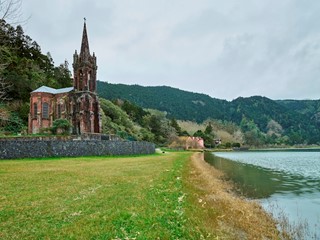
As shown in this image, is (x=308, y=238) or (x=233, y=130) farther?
(x=233, y=130)

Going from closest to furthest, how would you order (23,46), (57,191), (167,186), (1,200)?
(1,200)
(57,191)
(167,186)
(23,46)

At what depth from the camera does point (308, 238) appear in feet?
30.5

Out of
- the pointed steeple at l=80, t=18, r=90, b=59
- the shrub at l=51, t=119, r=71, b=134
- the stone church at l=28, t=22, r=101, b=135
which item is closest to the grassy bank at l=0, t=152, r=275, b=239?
the shrub at l=51, t=119, r=71, b=134

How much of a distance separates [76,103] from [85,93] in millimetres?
2544

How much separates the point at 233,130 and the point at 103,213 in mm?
166033

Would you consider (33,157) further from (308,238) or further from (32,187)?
(308,238)

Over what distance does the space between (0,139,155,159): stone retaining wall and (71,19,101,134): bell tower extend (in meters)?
14.1

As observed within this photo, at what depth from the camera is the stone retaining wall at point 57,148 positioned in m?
31.0

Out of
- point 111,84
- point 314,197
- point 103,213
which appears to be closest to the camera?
point 103,213

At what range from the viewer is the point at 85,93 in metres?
55.8

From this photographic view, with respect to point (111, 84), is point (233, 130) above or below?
below

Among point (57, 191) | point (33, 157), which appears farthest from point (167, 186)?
point (33, 157)

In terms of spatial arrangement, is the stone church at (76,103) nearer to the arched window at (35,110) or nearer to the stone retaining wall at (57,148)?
the arched window at (35,110)

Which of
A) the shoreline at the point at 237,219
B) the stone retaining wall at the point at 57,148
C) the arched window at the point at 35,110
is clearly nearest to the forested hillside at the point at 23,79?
the arched window at the point at 35,110
